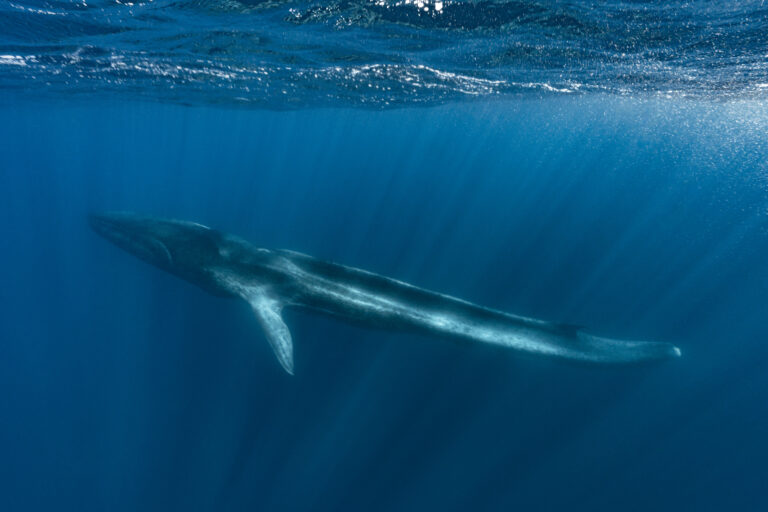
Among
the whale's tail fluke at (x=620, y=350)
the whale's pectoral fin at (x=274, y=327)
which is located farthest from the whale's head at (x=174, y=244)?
the whale's tail fluke at (x=620, y=350)

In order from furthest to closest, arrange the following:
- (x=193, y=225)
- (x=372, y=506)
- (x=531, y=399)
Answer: (x=193, y=225)
(x=531, y=399)
(x=372, y=506)

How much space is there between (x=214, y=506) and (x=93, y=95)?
26851 millimetres

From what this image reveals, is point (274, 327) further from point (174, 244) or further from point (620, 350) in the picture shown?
point (620, 350)

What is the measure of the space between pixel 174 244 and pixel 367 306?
5736mm

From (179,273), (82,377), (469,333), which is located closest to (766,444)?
(469,333)

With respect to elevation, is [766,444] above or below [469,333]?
below

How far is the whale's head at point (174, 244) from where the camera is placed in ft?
32.8

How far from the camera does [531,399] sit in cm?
991

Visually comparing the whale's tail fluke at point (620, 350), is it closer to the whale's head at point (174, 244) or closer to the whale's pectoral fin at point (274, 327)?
the whale's pectoral fin at point (274, 327)

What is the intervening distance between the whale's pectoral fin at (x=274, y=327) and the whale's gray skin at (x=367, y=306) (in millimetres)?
20

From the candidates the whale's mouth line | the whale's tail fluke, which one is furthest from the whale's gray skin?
the whale's mouth line

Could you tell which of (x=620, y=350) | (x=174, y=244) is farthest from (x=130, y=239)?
(x=620, y=350)

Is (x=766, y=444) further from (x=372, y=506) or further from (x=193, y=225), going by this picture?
(x=193, y=225)

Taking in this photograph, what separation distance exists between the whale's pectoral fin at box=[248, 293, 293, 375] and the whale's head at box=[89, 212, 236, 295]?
4.05 ft
